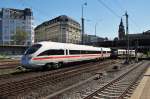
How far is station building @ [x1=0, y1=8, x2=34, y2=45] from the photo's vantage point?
180250mm

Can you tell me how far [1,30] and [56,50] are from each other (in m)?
158

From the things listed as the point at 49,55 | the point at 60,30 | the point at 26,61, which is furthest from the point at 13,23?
the point at 26,61

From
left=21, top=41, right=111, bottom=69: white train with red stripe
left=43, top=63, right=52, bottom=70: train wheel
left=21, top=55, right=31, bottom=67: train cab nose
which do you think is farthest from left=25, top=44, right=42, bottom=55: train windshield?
left=43, top=63, right=52, bottom=70: train wheel

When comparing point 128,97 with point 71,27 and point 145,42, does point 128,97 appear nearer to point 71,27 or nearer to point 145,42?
point 145,42

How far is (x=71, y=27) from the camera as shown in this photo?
530 ft

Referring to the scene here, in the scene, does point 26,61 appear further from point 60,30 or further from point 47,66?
point 60,30

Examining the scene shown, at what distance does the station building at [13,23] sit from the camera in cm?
18025

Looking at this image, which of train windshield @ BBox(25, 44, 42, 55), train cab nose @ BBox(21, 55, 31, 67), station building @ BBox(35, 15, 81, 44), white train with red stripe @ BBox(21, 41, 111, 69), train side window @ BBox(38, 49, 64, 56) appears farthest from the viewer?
station building @ BBox(35, 15, 81, 44)

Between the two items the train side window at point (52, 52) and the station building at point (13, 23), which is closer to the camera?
the train side window at point (52, 52)

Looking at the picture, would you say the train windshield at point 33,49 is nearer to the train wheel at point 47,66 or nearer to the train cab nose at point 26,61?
the train cab nose at point 26,61

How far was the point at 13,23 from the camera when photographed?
186m

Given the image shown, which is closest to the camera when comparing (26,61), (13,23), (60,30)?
(26,61)

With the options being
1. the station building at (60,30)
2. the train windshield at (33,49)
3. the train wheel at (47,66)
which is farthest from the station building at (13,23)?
the train windshield at (33,49)

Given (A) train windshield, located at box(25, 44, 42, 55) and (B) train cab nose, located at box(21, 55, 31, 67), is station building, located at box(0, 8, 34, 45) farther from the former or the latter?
(B) train cab nose, located at box(21, 55, 31, 67)
